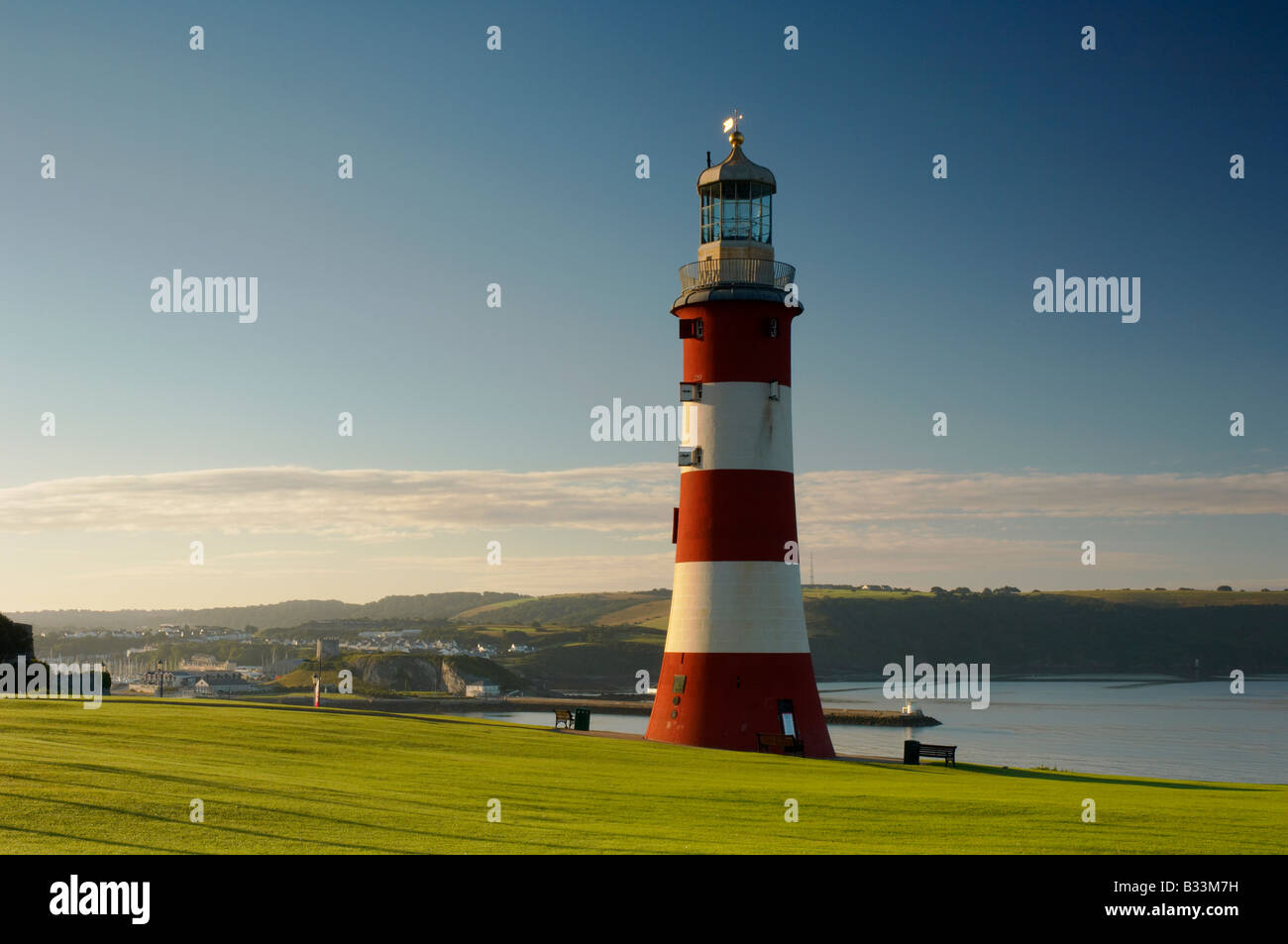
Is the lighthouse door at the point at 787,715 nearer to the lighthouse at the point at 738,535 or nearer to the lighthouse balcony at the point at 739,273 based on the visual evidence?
the lighthouse at the point at 738,535

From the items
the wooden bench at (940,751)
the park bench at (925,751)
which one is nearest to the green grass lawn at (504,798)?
the park bench at (925,751)

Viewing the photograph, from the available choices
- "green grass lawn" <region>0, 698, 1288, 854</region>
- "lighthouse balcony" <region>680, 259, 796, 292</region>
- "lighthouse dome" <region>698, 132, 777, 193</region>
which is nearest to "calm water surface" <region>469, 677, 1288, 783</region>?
"green grass lawn" <region>0, 698, 1288, 854</region>

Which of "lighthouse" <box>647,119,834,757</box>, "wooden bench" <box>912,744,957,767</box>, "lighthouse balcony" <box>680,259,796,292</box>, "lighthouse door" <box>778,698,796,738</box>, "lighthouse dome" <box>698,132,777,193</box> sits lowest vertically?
"wooden bench" <box>912,744,957,767</box>

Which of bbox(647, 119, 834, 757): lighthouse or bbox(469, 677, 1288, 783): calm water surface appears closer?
bbox(647, 119, 834, 757): lighthouse

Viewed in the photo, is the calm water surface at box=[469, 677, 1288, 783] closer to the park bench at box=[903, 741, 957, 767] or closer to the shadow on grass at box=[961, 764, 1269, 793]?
the park bench at box=[903, 741, 957, 767]

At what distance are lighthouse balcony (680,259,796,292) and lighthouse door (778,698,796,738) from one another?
12074mm

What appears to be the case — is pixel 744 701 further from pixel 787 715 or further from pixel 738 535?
pixel 738 535

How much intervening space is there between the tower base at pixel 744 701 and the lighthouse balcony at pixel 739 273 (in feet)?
35.9

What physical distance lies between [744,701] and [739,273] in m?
12.5

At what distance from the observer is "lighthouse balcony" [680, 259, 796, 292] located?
3219cm

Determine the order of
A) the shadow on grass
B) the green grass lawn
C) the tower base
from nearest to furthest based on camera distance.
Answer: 1. the green grass lawn
2. the shadow on grass
3. the tower base

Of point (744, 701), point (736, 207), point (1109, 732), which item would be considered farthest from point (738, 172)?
point (1109, 732)
